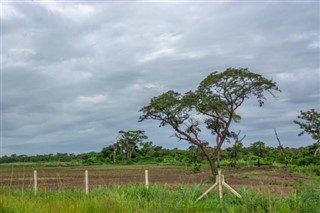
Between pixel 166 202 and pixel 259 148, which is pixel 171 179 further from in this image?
pixel 259 148

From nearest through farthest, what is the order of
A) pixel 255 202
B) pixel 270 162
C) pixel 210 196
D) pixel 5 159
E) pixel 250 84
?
1. pixel 255 202
2. pixel 210 196
3. pixel 250 84
4. pixel 270 162
5. pixel 5 159

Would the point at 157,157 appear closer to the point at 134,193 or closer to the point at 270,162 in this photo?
the point at 270,162

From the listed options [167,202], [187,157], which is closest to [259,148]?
[187,157]

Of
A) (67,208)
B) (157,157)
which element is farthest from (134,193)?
(157,157)

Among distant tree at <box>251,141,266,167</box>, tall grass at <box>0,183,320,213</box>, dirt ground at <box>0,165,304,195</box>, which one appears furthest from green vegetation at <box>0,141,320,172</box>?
tall grass at <box>0,183,320,213</box>

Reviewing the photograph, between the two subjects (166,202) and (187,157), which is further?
(187,157)

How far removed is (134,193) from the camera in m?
13.2

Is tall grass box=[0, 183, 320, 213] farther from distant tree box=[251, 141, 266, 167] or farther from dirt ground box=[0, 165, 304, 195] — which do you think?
distant tree box=[251, 141, 266, 167]

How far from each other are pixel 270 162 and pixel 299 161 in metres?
7.75

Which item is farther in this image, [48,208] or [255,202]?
[255,202]

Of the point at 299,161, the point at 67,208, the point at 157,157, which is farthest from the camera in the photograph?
the point at 157,157

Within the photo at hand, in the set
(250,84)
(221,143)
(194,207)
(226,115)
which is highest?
(250,84)

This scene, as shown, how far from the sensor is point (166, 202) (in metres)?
10.9

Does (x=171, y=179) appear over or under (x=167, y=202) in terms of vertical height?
under
